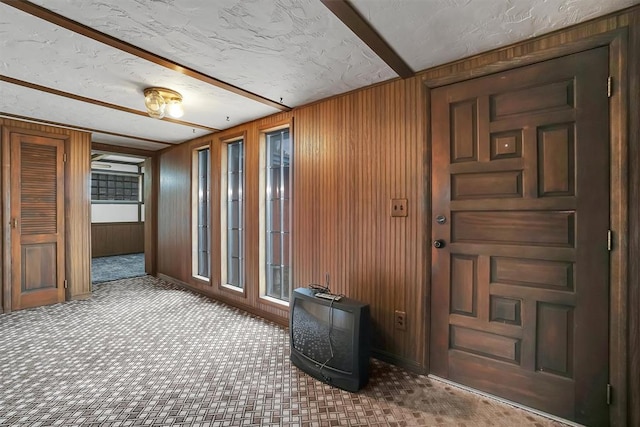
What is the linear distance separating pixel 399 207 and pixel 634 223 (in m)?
1.28

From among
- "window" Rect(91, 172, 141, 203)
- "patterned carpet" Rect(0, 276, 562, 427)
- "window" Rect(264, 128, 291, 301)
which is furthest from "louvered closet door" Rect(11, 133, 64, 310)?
"window" Rect(91, 172, 141, 203)

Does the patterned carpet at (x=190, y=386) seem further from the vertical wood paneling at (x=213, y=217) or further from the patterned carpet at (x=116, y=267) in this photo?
the patterned carpet at (x=116, y=267)

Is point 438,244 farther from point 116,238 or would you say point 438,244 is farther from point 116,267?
point 116,238

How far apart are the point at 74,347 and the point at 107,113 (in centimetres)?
238

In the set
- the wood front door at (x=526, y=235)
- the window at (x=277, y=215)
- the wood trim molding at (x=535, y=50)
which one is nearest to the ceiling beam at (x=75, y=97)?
the window at (x=277, y=215)

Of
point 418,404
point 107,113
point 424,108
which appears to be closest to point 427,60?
point 424,108

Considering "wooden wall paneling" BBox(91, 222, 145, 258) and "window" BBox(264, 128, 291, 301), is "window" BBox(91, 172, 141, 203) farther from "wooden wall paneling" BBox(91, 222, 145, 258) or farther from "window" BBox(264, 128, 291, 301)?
"window" BBox(264, 128, 291, 301)

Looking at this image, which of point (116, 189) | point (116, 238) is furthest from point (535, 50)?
point (116, 189)

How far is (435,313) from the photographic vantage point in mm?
2102

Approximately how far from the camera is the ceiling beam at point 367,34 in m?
1.45

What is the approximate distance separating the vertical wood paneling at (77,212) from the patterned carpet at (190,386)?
0.89 meters

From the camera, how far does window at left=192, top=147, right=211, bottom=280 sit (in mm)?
4332

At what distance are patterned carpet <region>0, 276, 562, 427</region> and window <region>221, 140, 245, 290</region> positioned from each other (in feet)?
3.00

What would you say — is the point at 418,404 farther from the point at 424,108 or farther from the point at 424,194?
the point at 424,108
